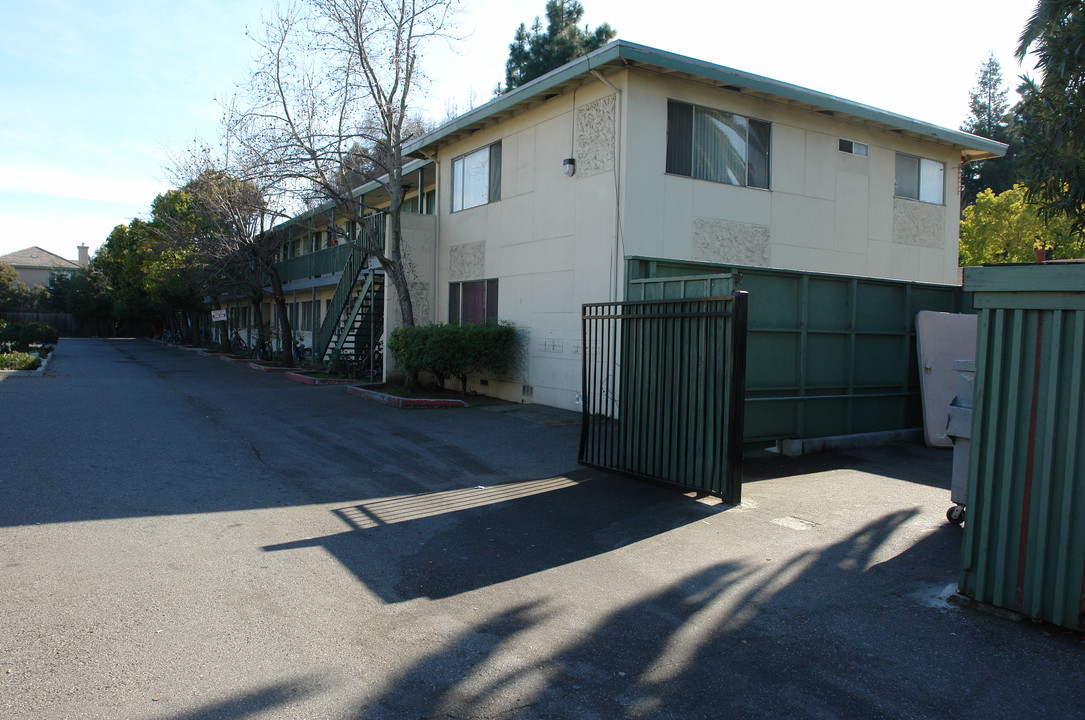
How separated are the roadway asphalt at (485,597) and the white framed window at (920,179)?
8.85 meters

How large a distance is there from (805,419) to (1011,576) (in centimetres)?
557

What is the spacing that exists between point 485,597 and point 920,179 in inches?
593

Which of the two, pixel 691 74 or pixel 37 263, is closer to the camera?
pixel 691 74

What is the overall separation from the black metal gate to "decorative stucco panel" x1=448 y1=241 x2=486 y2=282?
7849 millimetres

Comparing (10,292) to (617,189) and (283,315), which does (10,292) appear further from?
(617,189)

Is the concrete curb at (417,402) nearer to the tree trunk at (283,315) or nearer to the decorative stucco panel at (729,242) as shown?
the decorative stucco panel at (729,242)

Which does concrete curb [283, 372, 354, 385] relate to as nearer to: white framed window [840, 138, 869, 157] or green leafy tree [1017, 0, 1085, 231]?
white framed window [840, 138, 869, 157]

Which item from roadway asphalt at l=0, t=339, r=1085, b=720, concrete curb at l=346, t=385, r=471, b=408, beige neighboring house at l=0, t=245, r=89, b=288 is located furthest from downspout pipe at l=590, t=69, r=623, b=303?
beige neighboring house at l=0, t=245, r=89, b=288

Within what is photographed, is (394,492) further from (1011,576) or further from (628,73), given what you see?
(628,73)

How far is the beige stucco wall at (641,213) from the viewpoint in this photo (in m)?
12.0

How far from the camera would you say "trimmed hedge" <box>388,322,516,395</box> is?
46.3ft

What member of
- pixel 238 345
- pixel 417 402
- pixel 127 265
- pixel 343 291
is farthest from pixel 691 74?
pixel 127 265

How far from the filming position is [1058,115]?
1205 cm

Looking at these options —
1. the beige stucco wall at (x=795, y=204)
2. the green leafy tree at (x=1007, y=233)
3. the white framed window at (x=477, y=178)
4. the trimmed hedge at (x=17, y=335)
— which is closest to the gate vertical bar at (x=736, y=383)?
the beige stucco wall at (x=795, y=204)
